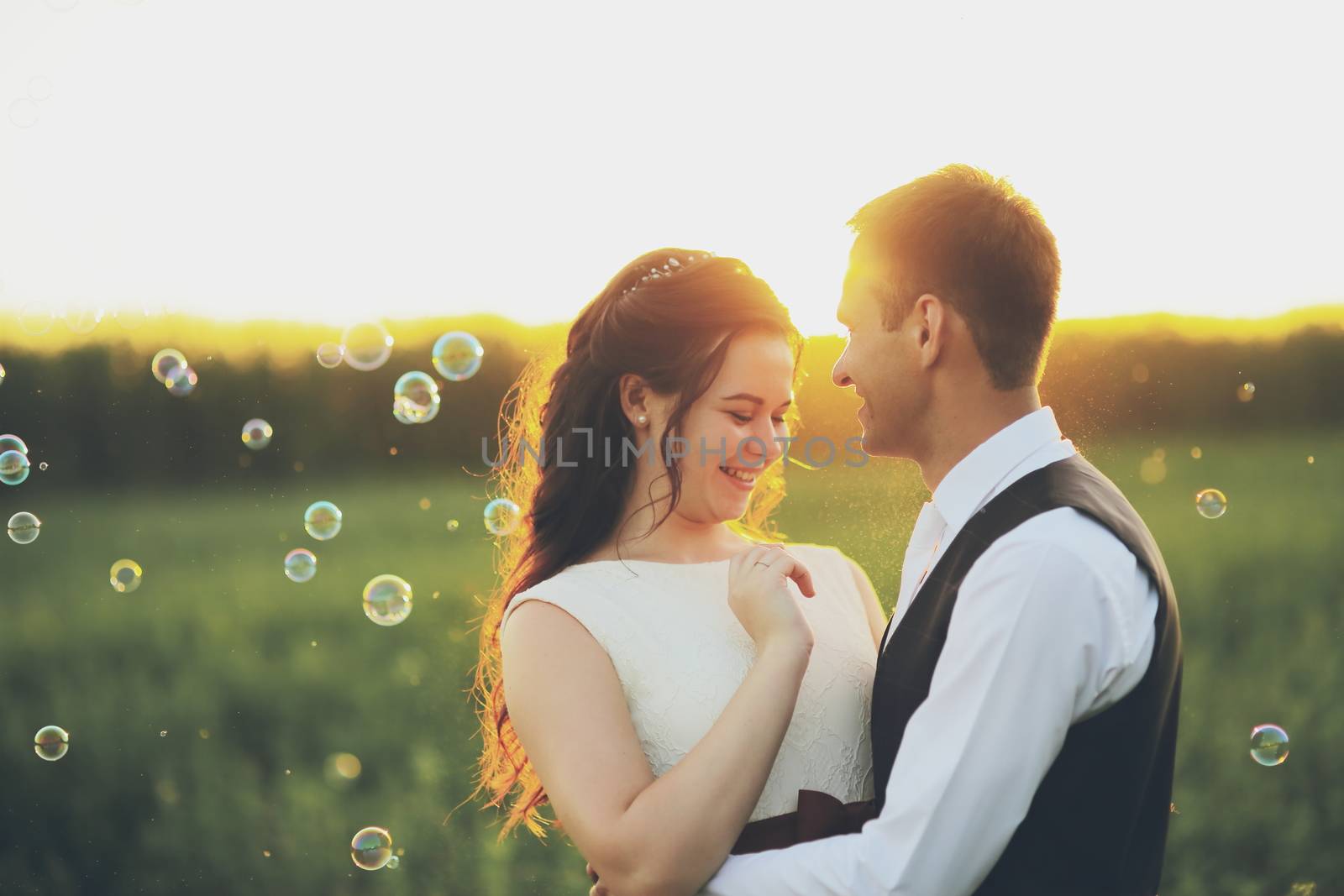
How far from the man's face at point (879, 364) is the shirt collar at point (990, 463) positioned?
0.55 ft

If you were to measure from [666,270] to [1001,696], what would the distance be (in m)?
1.27

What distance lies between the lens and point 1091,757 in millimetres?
1691

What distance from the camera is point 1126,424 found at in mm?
8062

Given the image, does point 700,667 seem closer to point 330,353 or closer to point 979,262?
point 979,262

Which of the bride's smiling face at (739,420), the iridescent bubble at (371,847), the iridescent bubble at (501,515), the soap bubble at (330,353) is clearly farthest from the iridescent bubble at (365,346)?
the bride's smiling face at (739,420)

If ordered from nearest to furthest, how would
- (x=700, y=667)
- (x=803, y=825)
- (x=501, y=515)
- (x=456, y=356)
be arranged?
(x=803, y=825) < (x=700, y=667) < (x=501, y=515) < (x=456, y=356)

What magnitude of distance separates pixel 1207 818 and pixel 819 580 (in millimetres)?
4959

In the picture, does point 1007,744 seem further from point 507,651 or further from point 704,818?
point 507,651

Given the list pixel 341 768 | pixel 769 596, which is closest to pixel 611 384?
pixel 769 596

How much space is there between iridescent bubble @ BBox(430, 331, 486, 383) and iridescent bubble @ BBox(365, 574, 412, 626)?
719 millimetres

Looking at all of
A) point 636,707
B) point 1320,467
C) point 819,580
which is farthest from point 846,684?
point 1320,467

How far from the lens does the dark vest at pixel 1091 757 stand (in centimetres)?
169

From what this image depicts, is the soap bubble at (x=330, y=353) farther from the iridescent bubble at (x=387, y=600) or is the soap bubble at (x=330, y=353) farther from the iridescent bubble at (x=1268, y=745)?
the iridescent bubble at (x=1268, y=745)

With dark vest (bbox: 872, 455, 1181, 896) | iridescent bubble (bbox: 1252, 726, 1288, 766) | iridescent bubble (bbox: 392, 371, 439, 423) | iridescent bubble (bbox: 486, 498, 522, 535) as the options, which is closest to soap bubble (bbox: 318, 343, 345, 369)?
iridescent bubble (bbox: 392, 371, 439, 423)
